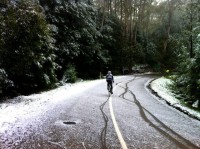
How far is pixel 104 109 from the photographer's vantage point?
1308 cm

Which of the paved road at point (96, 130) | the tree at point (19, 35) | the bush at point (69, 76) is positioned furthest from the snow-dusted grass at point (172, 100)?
→ the bush at point (69, 76)

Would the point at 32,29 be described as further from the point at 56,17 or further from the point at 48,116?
the point at 56,17

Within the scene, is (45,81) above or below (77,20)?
below

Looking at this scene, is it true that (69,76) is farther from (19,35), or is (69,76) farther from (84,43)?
(19,35)

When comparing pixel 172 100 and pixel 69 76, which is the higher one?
pixel 69 76

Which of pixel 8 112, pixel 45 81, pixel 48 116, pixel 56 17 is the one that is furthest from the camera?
→ pixel 56 17

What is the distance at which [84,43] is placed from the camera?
3838 centimetres

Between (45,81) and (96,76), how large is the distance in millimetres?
20988

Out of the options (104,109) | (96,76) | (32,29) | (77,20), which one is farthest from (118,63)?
(104,109)

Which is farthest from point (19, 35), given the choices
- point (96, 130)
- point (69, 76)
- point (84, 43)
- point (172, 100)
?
point (84, 43)

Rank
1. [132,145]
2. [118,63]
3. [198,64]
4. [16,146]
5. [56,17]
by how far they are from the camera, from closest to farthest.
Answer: [16,146] → [132,145] → [198,64] → [56,17] → [118,63]

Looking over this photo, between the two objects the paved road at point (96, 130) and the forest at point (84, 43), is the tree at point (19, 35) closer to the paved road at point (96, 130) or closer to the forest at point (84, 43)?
the forest at point (84, 43)

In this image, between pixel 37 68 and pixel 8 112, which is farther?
pixel 37 68

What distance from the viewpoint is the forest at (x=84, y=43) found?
54.5ft
